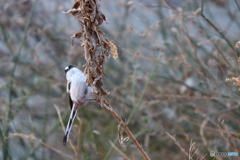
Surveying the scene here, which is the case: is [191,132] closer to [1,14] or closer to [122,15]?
Answer: [122,15]

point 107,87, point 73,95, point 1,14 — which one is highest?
point 1,14

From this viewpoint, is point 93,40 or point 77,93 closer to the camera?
point 93,40

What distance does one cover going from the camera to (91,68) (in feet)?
3.28

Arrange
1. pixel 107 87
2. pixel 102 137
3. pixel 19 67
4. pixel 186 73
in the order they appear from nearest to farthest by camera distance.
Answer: pixel 102 137 → pixel 186 73 → pixel 107 87 → pixel 19 67

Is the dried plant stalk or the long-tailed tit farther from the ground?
the dried plant stalk

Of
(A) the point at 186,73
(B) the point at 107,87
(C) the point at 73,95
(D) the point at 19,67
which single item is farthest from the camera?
(D) the point at 19,67

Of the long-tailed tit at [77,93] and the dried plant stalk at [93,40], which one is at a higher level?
the dried plant stalk at [93,40]

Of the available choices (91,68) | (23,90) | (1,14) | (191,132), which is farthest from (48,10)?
(91,68)

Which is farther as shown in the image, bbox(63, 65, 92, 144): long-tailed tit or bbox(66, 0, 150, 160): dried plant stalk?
bbox(63, 65, 92, 144): long-tailed tit

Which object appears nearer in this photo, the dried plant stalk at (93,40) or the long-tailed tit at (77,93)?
the dried plant stalk at (93,40)

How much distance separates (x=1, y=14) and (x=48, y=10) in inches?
27.8

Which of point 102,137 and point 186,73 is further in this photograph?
point 186,73

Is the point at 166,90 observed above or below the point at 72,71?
below

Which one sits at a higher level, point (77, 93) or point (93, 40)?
point (93, 40)
